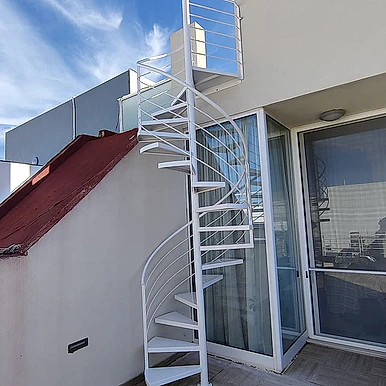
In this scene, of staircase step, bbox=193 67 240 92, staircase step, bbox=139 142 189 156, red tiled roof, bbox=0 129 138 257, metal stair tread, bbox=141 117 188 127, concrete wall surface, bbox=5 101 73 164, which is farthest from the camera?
concrete wall surface, bbox=5 101 73 164

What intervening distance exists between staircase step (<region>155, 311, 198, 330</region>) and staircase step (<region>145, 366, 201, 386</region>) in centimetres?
33

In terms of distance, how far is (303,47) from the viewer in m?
2.78

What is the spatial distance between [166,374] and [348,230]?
2372 millimetres

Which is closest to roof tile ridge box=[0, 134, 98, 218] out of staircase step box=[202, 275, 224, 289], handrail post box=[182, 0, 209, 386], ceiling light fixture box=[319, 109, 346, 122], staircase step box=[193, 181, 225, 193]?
handrail post box=[182, 0, 209, 386]

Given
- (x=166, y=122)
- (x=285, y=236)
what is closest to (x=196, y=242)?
(x=166, y=122)

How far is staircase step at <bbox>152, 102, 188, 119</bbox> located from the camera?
2855 mm

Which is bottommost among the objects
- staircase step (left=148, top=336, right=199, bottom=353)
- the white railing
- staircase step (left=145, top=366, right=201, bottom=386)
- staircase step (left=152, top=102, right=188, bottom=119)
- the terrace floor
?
the terrace floor

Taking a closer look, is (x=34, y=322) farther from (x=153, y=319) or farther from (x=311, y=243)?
(x=311, y=243)

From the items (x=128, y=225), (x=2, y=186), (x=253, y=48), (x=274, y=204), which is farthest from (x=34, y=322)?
(x=2, y=186)

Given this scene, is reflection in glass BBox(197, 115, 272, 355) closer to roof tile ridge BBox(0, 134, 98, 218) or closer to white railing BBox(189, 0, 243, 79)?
white railing BBox(189, 0, 243, 79)

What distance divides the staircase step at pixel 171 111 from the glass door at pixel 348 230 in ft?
5.54

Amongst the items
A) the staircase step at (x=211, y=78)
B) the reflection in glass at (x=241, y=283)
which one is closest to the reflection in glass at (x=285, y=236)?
the reflection in glass at (x=241, y=283)

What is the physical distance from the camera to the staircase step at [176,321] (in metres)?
2.73

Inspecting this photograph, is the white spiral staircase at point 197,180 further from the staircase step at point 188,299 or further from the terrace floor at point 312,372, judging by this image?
the terrace floor at point 312,372
